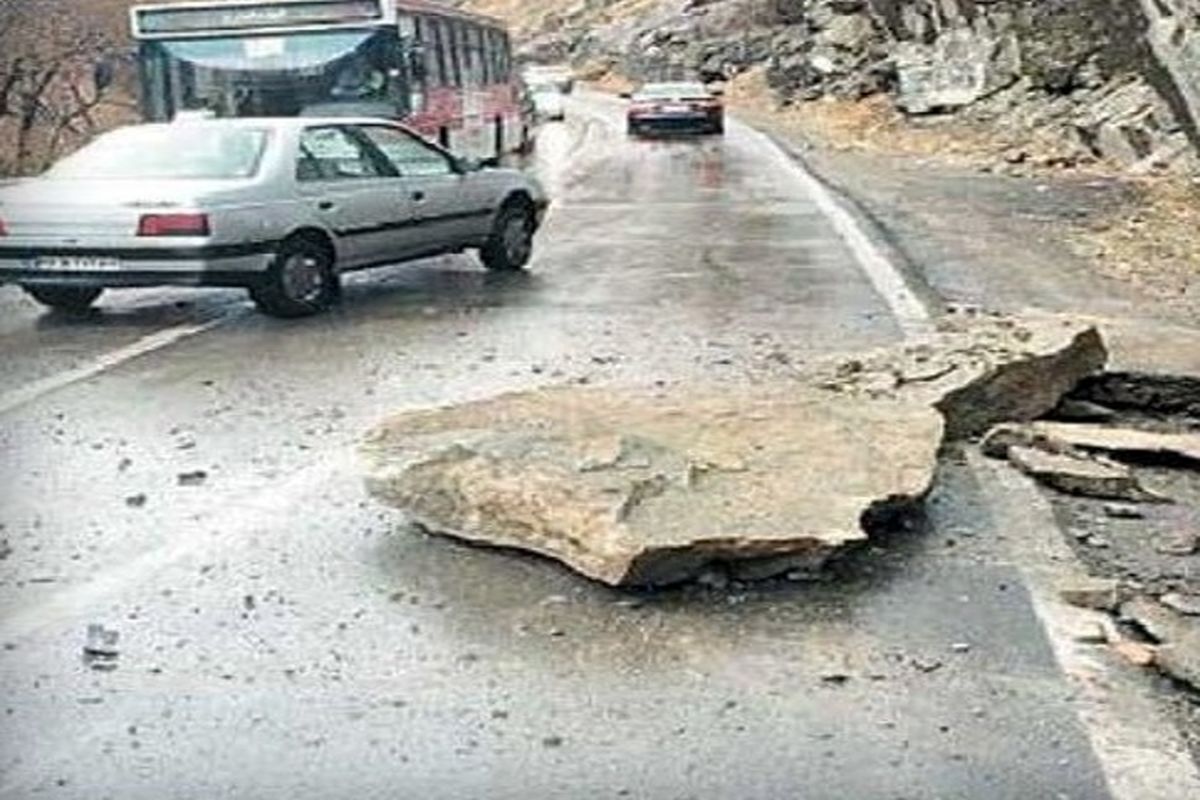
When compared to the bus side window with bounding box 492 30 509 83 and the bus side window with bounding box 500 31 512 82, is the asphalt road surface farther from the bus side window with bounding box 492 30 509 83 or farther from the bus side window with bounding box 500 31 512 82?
the bus side window with bounding box 500 31 512 82

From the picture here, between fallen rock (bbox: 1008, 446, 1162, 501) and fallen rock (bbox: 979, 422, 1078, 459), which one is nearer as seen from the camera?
fallen rock (bbox: 1008, 446, 1162, 501)

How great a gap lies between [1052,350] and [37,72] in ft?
76.3

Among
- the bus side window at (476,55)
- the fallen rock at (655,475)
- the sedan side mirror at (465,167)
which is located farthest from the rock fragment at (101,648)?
the bus side window at (476,55)

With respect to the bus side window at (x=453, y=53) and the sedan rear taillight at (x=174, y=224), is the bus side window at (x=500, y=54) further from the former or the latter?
the sedan rear taillight at (x=174, y=224)

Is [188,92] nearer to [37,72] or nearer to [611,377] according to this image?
[37,72]

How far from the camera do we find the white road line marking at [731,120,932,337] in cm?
1195

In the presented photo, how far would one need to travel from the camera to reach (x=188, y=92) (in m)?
21.5

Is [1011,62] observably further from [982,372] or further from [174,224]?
[982,372]

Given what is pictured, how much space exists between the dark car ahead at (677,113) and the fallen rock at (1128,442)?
120ft

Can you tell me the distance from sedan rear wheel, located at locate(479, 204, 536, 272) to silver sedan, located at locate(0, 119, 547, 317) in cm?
93

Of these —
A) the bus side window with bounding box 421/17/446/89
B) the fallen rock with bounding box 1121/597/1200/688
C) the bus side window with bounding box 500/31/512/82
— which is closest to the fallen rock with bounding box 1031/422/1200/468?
the fallen rock with bounding box 1121/597/1200/688

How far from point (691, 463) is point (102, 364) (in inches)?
201

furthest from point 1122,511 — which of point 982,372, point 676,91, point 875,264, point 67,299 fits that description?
point 676,91

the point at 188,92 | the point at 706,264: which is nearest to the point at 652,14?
the point at 188,92
